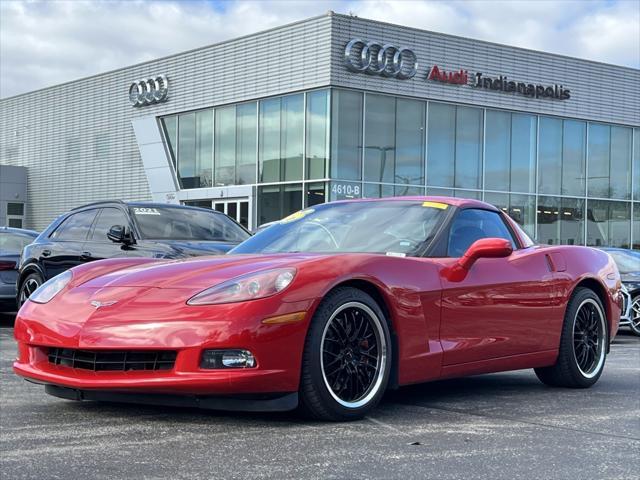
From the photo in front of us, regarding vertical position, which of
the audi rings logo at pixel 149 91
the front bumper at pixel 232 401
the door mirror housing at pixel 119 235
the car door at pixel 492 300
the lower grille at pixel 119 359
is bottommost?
the front bumper at pixel 232 401

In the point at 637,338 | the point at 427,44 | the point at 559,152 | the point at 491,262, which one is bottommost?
the point at 637,338

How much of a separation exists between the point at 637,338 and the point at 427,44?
17.7m

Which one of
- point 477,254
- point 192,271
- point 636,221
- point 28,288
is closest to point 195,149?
point 636,221

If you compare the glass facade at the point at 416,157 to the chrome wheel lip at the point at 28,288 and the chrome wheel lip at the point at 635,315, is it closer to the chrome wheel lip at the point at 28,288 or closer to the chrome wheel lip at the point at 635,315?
the chrome wheel lip at the point at 635,315

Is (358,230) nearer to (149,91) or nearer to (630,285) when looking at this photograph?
(630,285)

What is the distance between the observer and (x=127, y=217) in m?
10.4

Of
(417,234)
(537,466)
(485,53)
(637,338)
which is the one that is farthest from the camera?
(485,53)

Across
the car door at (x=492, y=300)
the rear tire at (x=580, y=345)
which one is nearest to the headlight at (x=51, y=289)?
the car door at (x=492, y=300)

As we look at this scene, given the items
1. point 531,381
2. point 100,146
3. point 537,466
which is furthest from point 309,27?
point 537,466

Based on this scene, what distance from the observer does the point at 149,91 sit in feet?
114

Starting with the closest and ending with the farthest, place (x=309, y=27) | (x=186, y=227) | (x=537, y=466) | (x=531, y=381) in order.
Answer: (x=537, y=466)
(x=531, y=381)
(x=186, y=227)
(x=309, y=27)

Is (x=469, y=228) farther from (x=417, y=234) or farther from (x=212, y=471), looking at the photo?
(x=212, y=471)

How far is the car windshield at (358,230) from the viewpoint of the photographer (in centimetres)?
567

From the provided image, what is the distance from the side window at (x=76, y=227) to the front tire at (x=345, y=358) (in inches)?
263
